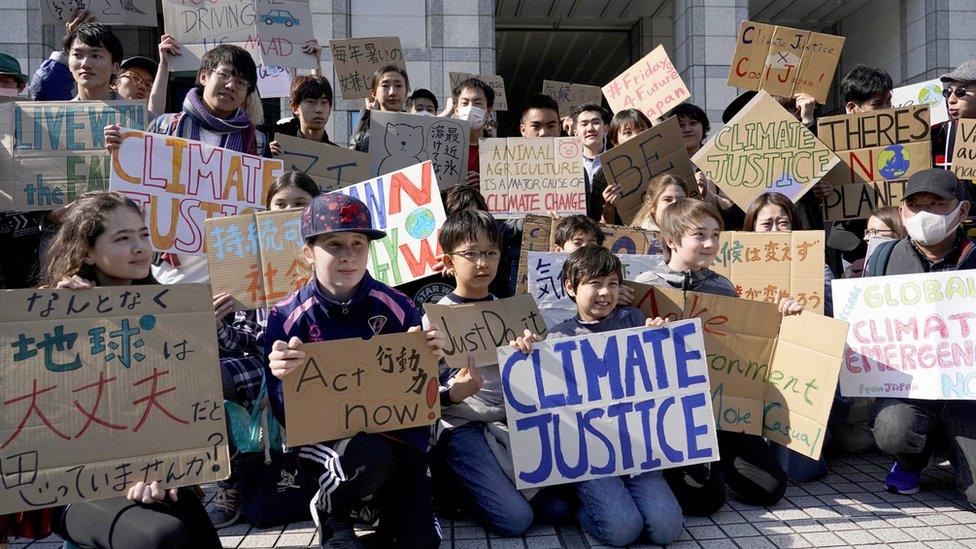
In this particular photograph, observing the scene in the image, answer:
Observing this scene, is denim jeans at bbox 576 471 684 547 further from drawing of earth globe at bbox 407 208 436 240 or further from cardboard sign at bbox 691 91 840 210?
cardboard sign at bbox 691 91 840 210

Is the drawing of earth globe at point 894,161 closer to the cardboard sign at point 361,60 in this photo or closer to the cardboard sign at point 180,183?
the cardboard sign at point 180,183

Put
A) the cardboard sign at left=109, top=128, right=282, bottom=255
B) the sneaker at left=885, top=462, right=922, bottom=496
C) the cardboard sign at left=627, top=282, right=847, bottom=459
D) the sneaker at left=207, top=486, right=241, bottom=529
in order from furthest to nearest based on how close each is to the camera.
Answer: the cardboard sign at left=109, top=128, right=282, bottom=255
the sneaker at left=885, top=462, right=922, bottom=496
the cardboard sign at left=627, top=282, right=847, bottom=459
the sneaker at left=207, top=486, right=241, bottom=529

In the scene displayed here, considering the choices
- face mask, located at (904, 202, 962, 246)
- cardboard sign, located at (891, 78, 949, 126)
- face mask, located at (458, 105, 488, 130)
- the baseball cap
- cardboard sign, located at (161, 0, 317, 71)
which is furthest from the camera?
cardboard sign, located at (891, 78, 949, 126)

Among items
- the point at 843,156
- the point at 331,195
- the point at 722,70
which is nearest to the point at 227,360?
the point at 331,195

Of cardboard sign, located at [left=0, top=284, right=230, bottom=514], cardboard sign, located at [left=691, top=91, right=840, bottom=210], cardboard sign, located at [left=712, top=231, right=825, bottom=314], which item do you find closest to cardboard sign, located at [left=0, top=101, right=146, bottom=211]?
Answer: cardboard sign, located at [left=0, top=284, right=230, bottom=514]

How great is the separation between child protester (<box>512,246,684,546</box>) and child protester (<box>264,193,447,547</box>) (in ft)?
2.15

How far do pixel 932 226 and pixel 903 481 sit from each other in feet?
4.31

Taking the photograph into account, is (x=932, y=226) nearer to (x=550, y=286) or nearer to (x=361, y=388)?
(x=550, y=286)

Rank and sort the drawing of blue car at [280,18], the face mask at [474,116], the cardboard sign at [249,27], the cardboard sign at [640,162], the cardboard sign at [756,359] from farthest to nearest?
the drawing of blue car at [280,18]
the cardboard sign at [249,27]
the face mask at [474,116]
the cardboard sign at [640,162]
the cardboard sign at [756,359]

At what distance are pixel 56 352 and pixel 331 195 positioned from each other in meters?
1.14

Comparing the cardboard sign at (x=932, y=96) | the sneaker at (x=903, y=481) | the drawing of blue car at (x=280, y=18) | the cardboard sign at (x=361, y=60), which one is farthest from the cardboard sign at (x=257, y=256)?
the cardboard sign at (x=932, y=96)

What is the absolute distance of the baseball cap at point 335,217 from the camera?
3.03m

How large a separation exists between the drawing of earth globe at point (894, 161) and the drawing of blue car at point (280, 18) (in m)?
4.90

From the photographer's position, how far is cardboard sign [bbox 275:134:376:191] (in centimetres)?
502
